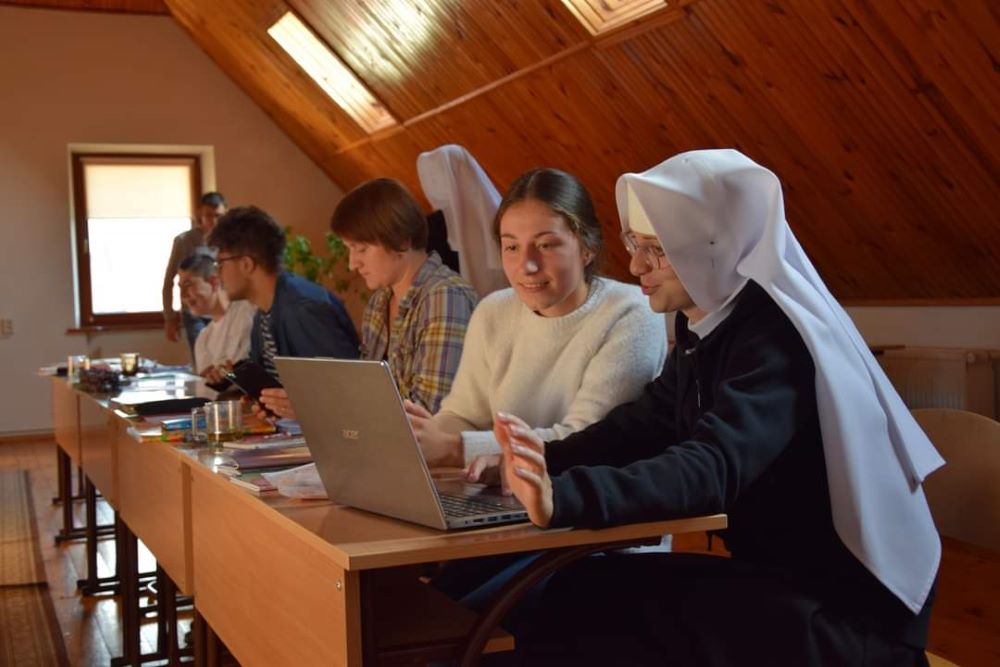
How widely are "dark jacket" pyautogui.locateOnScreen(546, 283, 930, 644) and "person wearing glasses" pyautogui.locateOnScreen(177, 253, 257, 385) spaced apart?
2956mm

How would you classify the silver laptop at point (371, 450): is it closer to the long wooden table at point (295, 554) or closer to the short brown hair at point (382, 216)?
the long wooden table at point (295, 554)

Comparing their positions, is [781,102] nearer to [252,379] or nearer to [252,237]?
[252,237]

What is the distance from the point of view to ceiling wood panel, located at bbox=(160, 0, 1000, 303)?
3898 millimetres

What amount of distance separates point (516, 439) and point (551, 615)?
1.63 feet

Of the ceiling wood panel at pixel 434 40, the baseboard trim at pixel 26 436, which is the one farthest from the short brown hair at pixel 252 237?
the baseboard trim at pixel 26 436

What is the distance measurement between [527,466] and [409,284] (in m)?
1.67

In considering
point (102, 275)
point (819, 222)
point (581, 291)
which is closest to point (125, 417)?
point (581, 291)

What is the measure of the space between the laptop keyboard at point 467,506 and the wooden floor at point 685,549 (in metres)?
0.97

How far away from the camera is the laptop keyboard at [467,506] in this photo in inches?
62.3

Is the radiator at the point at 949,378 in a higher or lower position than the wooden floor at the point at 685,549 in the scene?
higher

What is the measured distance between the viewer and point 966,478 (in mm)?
2061

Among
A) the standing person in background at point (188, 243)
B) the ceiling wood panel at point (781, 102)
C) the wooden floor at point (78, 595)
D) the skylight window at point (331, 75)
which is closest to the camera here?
the wooden floor at point (78, 595)

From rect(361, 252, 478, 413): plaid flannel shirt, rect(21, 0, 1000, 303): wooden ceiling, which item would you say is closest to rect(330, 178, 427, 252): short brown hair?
rect(361, 252, 478, 413): plaid flannel shirt

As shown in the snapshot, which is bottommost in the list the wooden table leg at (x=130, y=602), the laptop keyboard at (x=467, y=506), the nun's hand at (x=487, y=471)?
the wooden table leg at (x=130, y=602)
